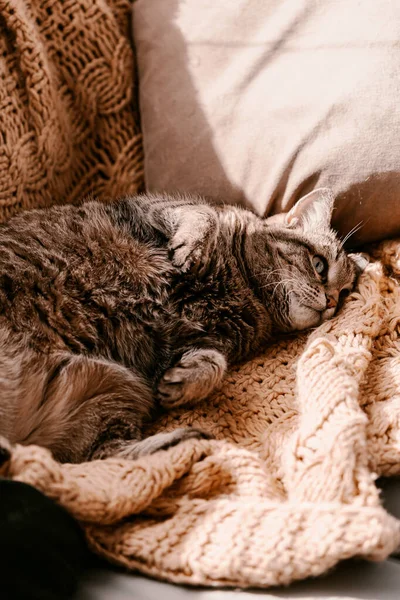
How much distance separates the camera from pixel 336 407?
1060mm

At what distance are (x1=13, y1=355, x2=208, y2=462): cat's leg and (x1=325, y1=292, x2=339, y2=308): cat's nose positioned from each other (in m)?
0.54

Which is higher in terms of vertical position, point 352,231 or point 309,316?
point 352,231

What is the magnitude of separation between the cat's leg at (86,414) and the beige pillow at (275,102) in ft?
2.16

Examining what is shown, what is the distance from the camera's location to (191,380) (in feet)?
4.23

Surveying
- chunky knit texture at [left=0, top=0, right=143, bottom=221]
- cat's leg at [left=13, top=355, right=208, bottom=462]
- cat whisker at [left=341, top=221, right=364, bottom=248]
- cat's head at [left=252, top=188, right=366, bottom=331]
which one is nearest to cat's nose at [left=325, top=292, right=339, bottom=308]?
cat's head at [left=252, top=188, right=366, bottom=331]

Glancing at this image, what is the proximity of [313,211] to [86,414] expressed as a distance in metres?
0.77

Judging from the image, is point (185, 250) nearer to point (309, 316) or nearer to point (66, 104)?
point (309, 316)

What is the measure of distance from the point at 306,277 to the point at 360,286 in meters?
0.15

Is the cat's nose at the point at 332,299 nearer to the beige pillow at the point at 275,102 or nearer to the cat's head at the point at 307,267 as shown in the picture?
the cat's head at the point at 307,267

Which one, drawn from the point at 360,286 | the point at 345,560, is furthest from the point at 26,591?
the point at 360,286

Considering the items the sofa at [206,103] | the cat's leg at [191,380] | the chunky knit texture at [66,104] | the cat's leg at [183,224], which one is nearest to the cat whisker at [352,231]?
the sofa at [206,103]

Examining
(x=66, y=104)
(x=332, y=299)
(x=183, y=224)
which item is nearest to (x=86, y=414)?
(x=183, y=224)

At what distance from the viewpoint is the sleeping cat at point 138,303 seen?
1205 mm

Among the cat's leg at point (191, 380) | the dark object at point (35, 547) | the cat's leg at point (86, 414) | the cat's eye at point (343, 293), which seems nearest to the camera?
the dark object at point (35, 547)
